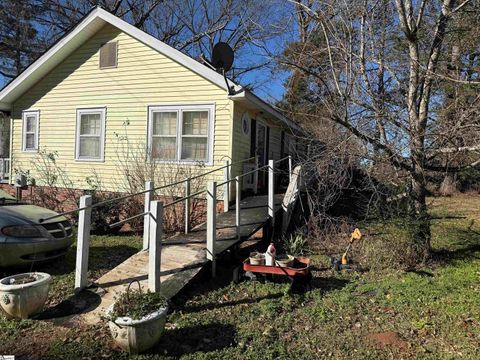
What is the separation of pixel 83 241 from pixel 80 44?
856cm

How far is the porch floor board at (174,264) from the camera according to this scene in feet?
16.3

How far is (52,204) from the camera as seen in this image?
1134 cm

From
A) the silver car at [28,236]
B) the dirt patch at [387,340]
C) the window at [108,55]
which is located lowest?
the dirt patch at [387,340]

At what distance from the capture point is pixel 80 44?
11.6 meters

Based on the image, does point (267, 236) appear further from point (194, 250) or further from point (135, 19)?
point (135, 19)

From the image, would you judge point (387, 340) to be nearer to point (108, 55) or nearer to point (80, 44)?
point (108, 55)

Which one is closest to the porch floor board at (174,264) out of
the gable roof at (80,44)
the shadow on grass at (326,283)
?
the shadow on grass at (326,283)

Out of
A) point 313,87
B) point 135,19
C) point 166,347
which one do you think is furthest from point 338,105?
point 135,19

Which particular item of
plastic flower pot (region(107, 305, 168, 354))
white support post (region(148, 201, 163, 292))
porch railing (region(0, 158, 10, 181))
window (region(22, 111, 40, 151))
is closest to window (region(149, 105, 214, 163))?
window (region(22, 111, 40, 151))

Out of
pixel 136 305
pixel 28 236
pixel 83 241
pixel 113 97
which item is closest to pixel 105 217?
pixel 113 97

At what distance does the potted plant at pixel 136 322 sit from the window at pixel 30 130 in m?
10.4

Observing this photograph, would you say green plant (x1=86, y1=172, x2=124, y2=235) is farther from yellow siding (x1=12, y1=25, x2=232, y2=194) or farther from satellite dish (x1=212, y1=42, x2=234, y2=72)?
satellite dish (x1=212, y1=42, x2=234, y2=72)

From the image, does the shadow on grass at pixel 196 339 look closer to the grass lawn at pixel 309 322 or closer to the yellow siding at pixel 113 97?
the grass lawn at pixel 309 322

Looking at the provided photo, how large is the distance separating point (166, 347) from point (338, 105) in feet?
16.1
